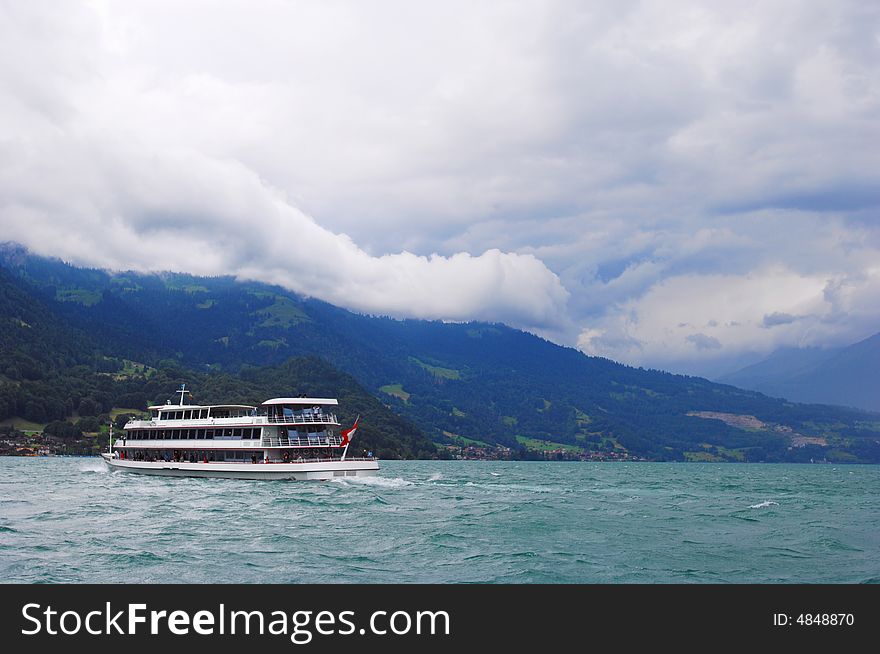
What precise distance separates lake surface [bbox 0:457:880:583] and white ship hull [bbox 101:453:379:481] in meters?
7.99

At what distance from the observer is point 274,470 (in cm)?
8762

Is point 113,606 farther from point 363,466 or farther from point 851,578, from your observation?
point 363,466

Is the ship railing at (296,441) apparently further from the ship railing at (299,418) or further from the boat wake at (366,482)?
the boat wake at (366,482)

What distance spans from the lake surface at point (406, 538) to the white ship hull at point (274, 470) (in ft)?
26.2

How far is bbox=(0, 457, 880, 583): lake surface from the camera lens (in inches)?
1369

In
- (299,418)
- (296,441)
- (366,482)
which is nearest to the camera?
(296,441)

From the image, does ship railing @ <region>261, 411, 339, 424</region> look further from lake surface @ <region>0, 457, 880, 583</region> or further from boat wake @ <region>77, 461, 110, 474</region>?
boat wake @ <region>77, 461, 110, 474</region>

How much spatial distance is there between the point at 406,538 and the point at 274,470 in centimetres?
4541

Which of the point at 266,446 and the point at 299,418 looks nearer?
the point at 266,446

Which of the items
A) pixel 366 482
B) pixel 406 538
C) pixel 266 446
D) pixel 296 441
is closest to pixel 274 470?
pixel 266 446

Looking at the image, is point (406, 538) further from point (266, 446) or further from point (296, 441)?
point (266, 446)

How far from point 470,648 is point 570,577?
15.9 metres

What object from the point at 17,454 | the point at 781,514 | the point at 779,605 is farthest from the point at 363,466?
the point at 17,454

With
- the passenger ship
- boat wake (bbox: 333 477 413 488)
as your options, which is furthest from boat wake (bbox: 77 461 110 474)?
boat wake (bbox: 333 477 413 488)
